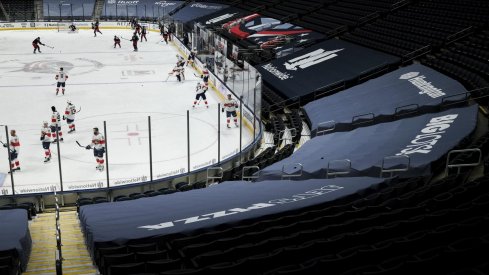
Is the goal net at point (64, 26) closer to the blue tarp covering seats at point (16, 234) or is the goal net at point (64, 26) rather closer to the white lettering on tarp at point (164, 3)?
the white lettering on tarp at point (164, 3)

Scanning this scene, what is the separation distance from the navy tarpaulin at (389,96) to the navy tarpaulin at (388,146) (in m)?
1.38

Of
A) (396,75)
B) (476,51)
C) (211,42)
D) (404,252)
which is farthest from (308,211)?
(211,42)

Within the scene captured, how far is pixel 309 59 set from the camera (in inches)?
915

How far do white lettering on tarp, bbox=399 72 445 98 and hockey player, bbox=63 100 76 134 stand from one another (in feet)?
32.6

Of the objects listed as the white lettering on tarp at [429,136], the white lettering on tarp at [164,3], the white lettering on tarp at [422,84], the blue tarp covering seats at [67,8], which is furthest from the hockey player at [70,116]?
the white lettering on tarp at [164,3]

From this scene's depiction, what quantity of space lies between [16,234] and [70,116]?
28.9 ft

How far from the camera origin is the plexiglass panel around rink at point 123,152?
42.3ft

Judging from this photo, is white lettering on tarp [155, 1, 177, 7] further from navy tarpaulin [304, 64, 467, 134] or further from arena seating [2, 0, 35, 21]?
navy tarpaulin [304, 64, 467, 134]

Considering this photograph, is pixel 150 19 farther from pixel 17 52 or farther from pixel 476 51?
pixel 476 51

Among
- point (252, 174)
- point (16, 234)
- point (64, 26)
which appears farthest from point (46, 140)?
point (64, 26)

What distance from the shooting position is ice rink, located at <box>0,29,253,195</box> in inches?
535

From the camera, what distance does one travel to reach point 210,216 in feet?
26.0

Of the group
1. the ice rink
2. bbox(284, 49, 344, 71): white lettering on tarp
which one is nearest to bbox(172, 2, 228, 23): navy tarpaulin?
the ice rink

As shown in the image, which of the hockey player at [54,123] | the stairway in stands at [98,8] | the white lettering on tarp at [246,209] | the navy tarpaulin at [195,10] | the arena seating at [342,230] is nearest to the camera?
the arena seating at [342,230]
